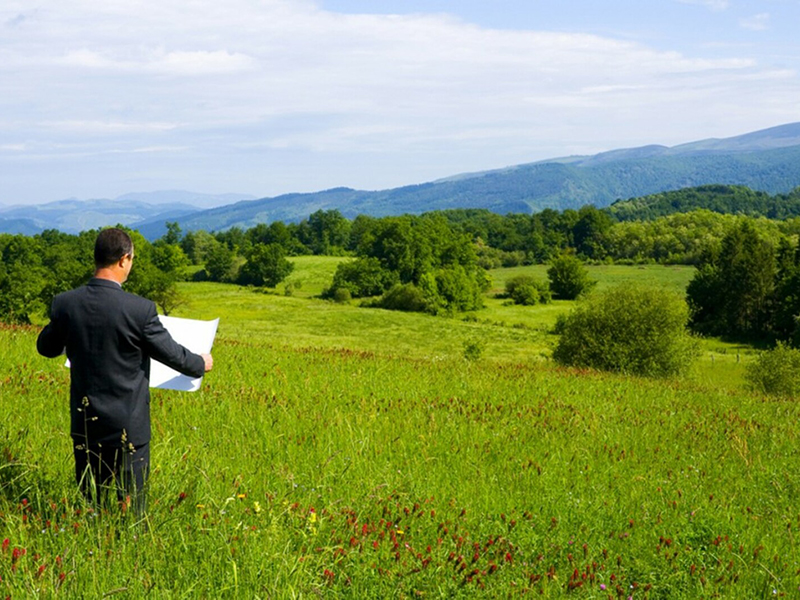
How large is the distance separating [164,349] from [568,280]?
12328 cm

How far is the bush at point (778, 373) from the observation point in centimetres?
3997

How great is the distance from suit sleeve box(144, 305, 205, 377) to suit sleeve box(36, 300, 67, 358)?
58cm

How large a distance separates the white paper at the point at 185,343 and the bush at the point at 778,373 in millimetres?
40834

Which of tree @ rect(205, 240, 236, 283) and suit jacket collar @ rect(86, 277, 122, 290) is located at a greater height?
suit jacket collar @ rect(86, 277, 122, 290)

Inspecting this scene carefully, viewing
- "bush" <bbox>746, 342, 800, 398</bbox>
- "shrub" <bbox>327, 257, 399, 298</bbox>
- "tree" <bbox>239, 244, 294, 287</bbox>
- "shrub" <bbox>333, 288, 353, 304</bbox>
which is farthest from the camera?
"tree" <bbox>239, 244, 294, 287</bbox>

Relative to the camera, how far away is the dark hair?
4336 millimetres

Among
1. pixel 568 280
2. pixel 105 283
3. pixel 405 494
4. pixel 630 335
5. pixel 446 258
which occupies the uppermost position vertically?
pixel 105 283

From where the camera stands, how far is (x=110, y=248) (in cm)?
434

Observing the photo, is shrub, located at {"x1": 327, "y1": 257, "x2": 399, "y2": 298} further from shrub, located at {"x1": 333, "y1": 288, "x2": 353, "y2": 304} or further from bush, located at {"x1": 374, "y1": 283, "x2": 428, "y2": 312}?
bush, located at {"x1": 374, "y1": 283, "x2": 428, "y2": 312}

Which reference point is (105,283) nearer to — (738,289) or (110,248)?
(110,248)

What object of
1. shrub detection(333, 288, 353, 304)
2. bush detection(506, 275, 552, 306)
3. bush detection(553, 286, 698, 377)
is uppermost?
bush detection(553, 286, 698, 377)

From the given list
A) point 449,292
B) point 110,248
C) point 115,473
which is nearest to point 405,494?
point 115,473

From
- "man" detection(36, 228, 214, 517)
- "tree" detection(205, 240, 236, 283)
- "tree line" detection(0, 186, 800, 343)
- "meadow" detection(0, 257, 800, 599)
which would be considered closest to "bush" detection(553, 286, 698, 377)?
"meadow" detection(0, 257, 800, 599)

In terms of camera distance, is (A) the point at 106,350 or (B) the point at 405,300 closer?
(A) the point at 106,350
